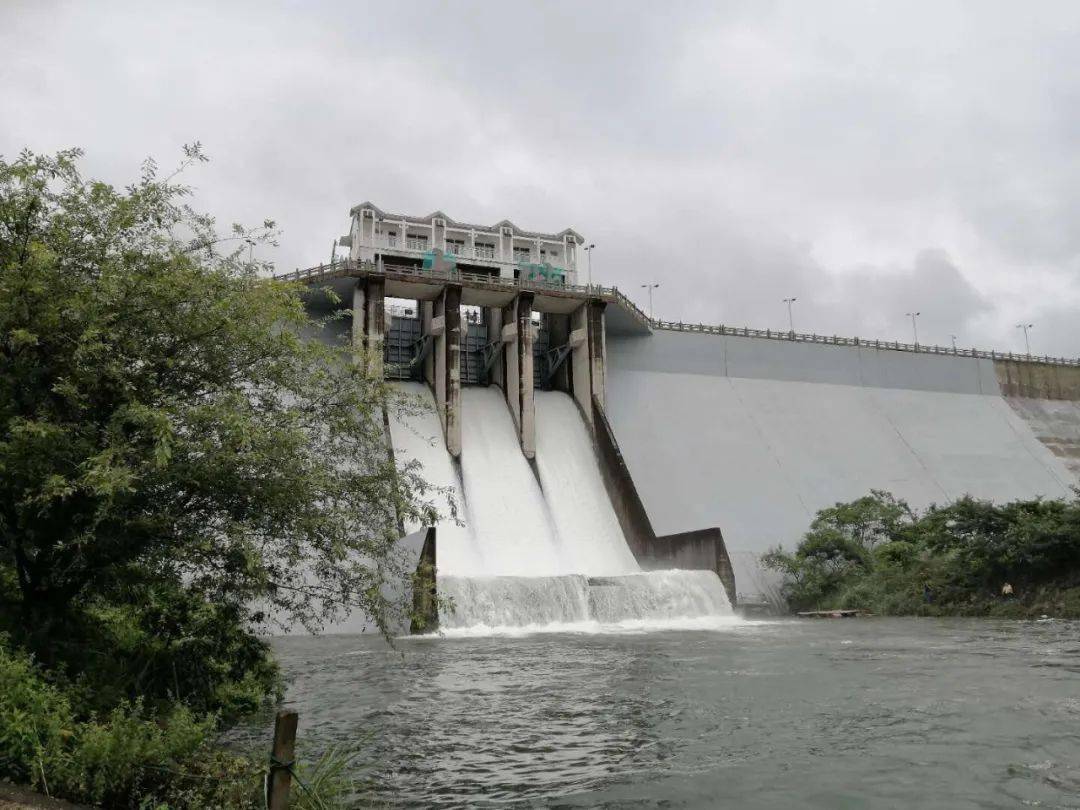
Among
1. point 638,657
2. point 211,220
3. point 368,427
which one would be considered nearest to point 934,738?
point 368,427

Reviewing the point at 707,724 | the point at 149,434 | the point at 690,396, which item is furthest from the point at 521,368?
the point at 149,434

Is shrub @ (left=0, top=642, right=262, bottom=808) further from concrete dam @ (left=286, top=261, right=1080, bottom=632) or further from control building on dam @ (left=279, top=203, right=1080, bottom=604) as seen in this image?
control building on dam @ (left=279, top=203, right=1080, bottom=604)

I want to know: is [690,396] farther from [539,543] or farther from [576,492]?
[539,543]

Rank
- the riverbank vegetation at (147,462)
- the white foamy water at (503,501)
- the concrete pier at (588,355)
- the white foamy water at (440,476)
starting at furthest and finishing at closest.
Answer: the concrete pier at (588,355) < the white foamy water at (503,501) < the white foamy water at (440,476) < the riverbank vegetation at (147,462)

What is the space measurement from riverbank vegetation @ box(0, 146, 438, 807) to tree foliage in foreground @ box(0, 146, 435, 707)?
18 mm

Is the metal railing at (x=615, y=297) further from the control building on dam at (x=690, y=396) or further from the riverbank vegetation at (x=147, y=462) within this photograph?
the riverbank vegetation at (x=147, y=462)

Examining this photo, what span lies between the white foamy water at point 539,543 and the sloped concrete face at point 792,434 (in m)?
2.66

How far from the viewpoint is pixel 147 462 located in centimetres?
647

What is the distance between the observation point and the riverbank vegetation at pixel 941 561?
76.6 feet

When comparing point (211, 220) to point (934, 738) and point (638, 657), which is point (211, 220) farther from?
point (638, 657)

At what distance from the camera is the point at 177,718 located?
261 inches

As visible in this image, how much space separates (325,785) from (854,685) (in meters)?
7.67

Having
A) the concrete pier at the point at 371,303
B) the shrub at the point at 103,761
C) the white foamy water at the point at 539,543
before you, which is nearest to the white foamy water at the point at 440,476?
the white foamy water at the point at 539,543

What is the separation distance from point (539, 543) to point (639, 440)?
7.74 m
